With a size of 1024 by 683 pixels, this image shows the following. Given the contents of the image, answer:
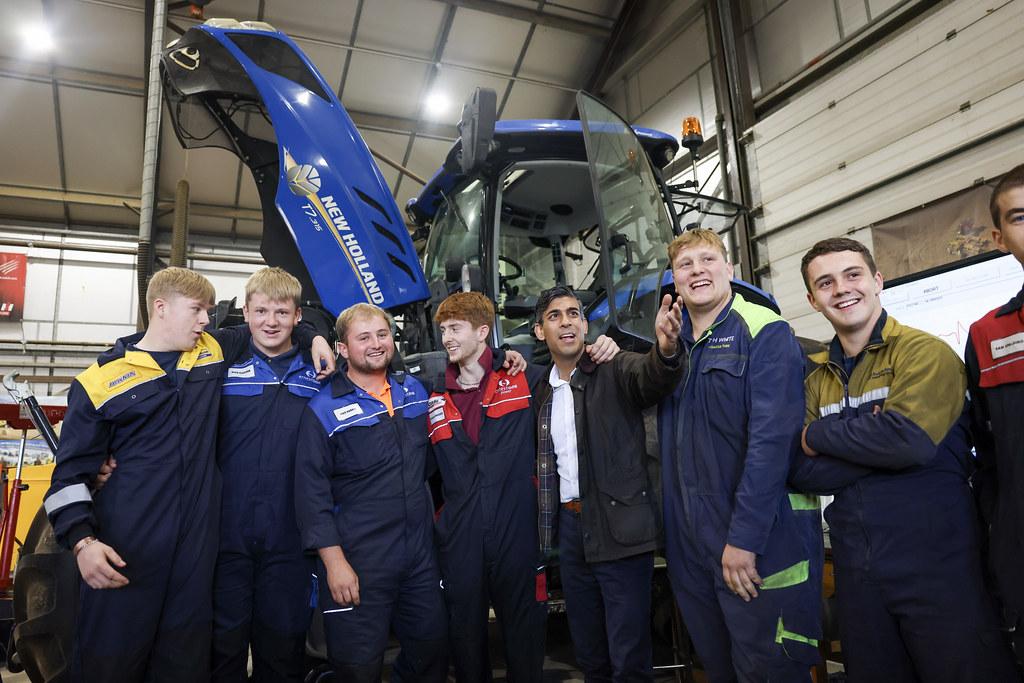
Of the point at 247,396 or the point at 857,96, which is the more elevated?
the point at 857,96

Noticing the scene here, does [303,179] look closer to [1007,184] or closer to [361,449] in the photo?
[361,449]

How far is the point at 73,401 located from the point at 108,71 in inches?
356

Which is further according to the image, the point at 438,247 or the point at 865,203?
the point at 865,203

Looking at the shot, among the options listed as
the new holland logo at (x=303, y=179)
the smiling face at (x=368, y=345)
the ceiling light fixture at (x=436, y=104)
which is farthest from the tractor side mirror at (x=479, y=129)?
the ceiling light fixture at (x=436, y=104)

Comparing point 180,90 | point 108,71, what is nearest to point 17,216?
point 108,71

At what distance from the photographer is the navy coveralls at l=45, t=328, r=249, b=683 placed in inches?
68.1

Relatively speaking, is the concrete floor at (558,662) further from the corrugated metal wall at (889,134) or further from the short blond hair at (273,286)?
the corrugated metal wall at (889,134)

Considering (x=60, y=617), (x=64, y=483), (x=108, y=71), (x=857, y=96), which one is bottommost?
(x=60, y=617)

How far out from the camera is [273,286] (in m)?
2.17

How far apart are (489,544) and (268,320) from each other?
3.48ft

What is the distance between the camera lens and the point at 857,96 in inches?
228

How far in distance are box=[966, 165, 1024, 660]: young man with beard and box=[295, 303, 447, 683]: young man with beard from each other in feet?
4.89

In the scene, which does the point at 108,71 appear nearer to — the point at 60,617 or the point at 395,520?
the point at 60,617

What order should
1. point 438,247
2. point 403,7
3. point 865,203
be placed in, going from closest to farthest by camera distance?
point 438,247, point 865,203, point 403,7
